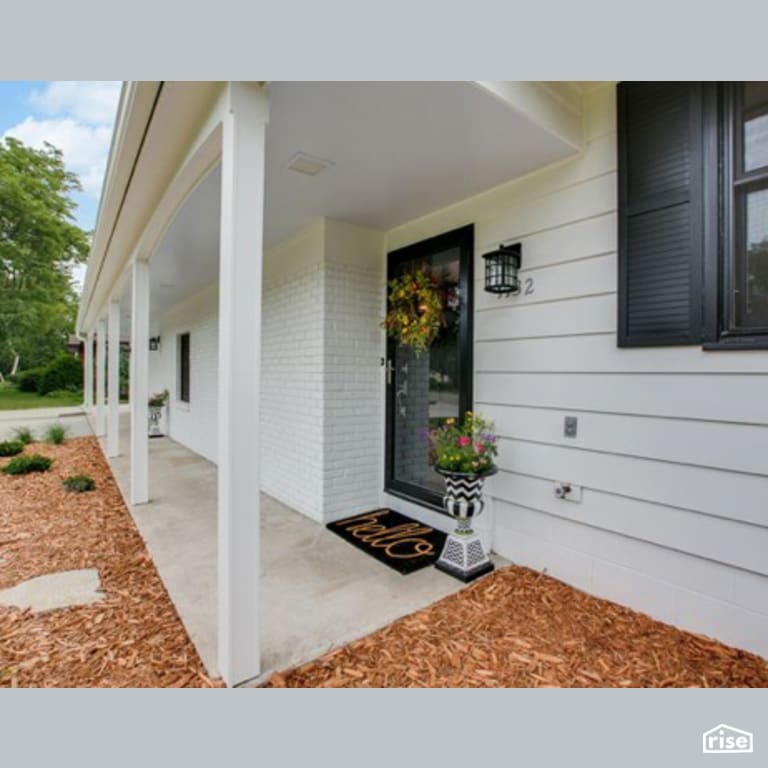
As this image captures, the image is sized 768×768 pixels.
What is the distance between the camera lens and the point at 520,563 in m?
2.99

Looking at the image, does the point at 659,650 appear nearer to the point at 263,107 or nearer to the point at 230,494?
the point at 230,494

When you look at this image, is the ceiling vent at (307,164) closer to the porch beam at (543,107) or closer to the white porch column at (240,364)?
the white porch column at (240,364)

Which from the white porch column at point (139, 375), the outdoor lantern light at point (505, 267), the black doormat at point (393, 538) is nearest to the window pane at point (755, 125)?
the outdoor lantern light at point (505, 267)

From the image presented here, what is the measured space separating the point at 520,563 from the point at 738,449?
4.95ft

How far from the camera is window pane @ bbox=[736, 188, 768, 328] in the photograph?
2010mm

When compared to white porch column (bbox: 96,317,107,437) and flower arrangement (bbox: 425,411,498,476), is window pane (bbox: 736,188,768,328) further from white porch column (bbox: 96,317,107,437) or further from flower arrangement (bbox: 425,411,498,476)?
white porch column (bbox: 96,317,107,437)

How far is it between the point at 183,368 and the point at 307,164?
269 inches

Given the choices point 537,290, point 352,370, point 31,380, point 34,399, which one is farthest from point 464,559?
point 31,380

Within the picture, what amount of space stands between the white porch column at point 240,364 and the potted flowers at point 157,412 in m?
8.38

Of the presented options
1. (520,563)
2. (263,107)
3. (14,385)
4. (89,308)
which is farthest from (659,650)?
(14,385)

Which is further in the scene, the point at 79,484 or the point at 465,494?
the point at 79,484

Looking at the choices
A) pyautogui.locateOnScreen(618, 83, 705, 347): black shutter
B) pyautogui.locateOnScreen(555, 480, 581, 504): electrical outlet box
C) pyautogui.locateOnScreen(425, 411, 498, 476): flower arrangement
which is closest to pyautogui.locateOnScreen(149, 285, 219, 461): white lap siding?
pyautogui.locateOnScreen(425, 411, 498, 476): flower arrangement

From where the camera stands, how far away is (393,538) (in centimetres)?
349

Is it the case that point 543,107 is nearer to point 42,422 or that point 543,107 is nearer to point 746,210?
point 746,210
